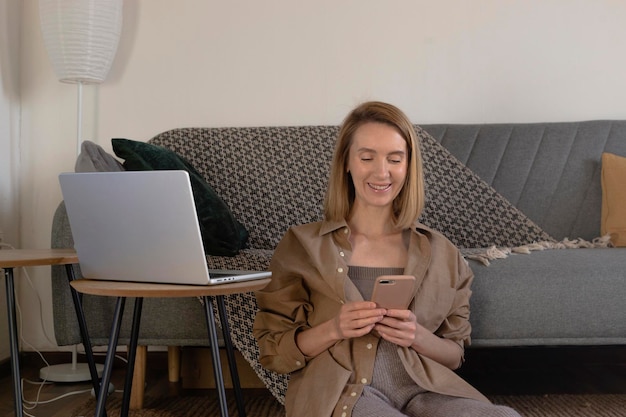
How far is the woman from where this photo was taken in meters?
1.33

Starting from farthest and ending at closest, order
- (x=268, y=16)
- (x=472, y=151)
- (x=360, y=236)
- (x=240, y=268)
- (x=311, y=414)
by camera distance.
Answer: (x=268, y=16)
(x=472, y=151)
(x=240, y=268)
(x=360, y=236)
(x=311, y=414)

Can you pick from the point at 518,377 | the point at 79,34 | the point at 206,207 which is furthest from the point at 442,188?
the point at 79,34

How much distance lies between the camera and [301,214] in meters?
2.56

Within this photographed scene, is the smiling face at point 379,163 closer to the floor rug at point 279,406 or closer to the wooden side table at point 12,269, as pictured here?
the wooden side table at point 12,269

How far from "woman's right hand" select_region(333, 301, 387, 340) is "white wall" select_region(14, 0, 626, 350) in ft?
5.56

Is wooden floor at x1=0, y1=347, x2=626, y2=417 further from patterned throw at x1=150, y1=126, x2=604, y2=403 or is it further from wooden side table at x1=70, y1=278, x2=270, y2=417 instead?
wooden side table at x1=70, y1=278, x2=270, y2=417

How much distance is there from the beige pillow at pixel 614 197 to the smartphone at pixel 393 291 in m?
1.41

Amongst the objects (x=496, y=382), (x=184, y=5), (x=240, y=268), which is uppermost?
(x=184, y=5)

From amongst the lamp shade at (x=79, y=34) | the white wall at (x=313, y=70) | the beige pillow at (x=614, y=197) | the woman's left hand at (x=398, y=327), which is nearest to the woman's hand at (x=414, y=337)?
the woman's left hand at (x=398, y=327)

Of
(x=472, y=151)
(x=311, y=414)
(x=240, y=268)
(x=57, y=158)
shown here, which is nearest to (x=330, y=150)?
(x=472, y=151)

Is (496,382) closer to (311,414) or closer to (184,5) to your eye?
(311,414)

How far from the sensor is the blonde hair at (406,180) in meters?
1.48

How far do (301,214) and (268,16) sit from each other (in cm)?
89

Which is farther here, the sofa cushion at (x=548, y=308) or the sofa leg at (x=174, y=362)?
the sofa leg at (x=174, y=362)
